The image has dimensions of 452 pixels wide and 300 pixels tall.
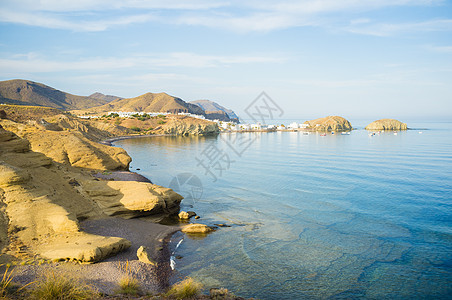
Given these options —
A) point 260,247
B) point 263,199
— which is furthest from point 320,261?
point 263,199

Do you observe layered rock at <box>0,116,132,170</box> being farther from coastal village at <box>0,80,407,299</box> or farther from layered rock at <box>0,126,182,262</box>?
layered rock at <box>0,126,182,262</box>

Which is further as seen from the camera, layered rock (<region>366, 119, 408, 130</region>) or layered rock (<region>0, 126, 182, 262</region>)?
layered rock (<region>366, 119, 408, 130</region>)

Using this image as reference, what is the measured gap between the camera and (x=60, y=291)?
8375 millimetres

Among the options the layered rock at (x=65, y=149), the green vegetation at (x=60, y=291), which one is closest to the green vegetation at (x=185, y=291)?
the green vegetation at (x=60, y=291)

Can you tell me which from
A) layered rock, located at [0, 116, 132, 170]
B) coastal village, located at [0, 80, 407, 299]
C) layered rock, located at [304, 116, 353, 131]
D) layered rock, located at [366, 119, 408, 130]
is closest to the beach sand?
coastal village, located at [0, 80, 407, 299]

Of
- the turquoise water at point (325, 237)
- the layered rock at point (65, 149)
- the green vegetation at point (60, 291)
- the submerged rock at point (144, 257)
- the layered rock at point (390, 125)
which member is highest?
the layered rock at point (390, 125)

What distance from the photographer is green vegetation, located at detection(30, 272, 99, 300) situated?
8219mm

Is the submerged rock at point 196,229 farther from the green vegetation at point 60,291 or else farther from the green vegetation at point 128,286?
the green vegetation at point 60,291

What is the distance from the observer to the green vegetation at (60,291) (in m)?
8.22

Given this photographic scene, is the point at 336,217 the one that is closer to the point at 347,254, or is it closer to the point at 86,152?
the point at 347,254

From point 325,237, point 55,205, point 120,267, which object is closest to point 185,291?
point 120,267

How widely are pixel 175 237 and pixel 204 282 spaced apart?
5003mm

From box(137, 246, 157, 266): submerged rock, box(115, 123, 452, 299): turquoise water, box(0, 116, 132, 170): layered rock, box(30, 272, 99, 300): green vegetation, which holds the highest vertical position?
box(0, 116, 132, 170): layered rock

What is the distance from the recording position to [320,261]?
1412cm
